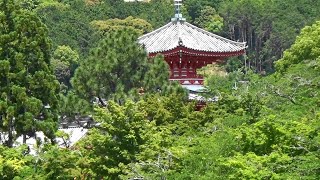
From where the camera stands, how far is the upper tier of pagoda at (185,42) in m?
18.5

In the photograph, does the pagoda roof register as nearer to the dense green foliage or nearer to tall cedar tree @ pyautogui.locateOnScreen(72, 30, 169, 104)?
the dense green foliage

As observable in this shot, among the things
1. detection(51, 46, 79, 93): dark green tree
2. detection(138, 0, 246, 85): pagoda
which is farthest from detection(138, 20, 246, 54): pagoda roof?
detection(51, 46, 79, 93): dark green tree

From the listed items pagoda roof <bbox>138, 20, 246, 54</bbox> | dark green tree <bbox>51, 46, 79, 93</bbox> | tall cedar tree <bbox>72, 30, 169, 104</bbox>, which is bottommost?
dark green tree <bbox>51, 46, 79, 93</bbox>

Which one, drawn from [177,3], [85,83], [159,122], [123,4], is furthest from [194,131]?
[123,4]

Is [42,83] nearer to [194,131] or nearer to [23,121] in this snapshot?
[23,121]

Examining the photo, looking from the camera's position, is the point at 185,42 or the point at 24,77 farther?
the point at 185,42

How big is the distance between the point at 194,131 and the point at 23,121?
351cm

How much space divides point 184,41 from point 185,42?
5 cm

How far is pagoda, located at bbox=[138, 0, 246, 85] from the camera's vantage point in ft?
60.7

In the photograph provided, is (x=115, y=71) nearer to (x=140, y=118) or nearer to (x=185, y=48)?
(x=185, y=48)

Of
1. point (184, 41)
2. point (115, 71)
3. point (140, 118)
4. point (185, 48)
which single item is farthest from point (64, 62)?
point (140, 118)

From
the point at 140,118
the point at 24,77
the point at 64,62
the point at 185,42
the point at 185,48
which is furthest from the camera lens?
the point at 64,62

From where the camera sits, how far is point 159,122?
13812 mm

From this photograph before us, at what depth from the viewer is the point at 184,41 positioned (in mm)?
18859
